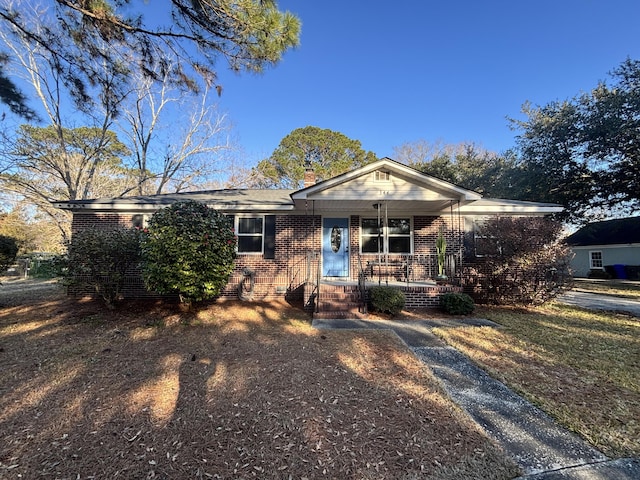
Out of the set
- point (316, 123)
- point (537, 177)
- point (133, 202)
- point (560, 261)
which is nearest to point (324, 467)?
point (560, 261)

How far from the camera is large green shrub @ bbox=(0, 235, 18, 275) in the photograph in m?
7.37

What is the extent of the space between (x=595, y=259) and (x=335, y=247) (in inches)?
904

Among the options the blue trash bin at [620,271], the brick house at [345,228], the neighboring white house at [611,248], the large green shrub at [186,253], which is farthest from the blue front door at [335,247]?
the blue trash bin at [620,271]

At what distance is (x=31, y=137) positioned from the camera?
1442 centimetres

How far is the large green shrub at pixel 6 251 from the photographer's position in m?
7.37

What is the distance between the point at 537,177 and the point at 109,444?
20.9m

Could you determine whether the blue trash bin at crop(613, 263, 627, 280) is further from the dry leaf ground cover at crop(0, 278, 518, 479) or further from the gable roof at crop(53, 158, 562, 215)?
the dry leaf ground cover at crop(0, 278, 518, 479)

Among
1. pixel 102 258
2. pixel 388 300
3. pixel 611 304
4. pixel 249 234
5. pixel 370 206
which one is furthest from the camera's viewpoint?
pixel 249 234

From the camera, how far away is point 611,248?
20.0 metres

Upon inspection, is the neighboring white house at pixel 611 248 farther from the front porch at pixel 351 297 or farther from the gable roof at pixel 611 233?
the front porch at pixel 351 297

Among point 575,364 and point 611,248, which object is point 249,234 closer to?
point 575,364

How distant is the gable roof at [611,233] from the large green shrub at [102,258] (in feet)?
77.0

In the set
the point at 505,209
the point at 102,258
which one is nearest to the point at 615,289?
the point at 505,209

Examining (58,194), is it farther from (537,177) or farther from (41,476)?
(537,177)
